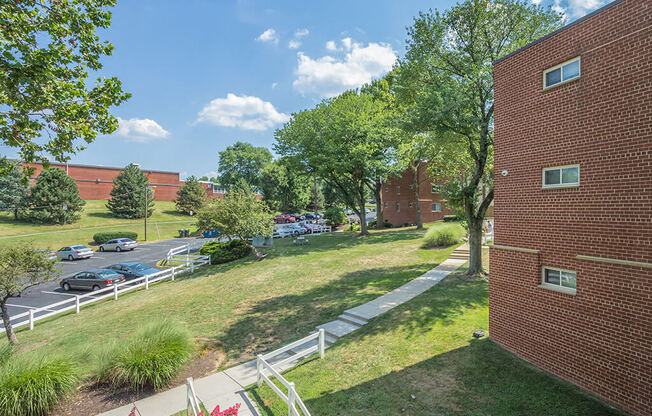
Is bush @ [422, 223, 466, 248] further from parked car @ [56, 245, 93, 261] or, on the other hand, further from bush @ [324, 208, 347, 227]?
parked car @ [56, 245, 93, 261]

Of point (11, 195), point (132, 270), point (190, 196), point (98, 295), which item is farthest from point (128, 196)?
point (98, 295)

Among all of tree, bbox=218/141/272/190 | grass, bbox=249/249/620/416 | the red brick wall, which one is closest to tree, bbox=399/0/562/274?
grass, bbox=249/249/620/416

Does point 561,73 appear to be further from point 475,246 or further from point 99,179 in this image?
point 99,179

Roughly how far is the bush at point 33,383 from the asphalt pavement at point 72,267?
6961 mm

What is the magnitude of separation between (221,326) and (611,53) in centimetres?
1387

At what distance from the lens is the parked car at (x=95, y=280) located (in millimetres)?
18000

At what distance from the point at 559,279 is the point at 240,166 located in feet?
237

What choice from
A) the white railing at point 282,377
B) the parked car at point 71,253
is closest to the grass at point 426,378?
the white railing at point 282,377

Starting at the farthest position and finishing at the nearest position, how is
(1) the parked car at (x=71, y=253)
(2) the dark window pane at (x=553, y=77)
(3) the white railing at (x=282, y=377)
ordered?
(1) the parked car at (x=71, y=253) < (2) the dark window pane at (x=553, y=77) < (3) the white railing at (x=282, y=377)

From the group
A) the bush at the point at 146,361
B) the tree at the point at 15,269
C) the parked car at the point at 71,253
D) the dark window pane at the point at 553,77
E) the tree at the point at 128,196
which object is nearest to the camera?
the dark window pane at the point at 553,77

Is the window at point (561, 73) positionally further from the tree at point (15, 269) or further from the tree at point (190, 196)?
the tree at point (190, 196)

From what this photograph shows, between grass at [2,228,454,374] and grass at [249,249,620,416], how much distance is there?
2.51 meters

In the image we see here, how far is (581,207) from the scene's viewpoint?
21.0 feet

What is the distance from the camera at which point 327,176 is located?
102 ft
